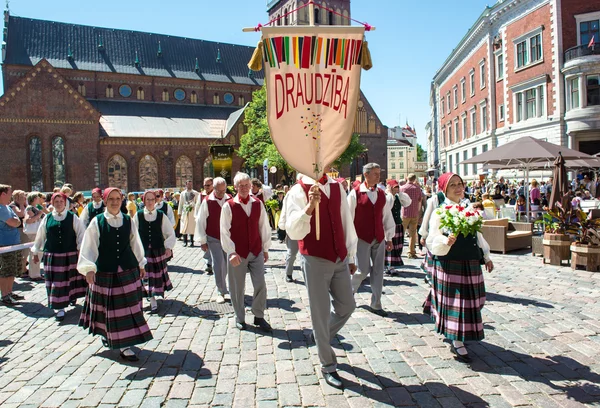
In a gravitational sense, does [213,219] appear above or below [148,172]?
below

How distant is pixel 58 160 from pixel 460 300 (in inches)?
1566

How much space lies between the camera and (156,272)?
7051mm

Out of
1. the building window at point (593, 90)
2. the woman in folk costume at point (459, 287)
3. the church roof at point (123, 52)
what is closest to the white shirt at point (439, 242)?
the woman in folk costume at point (459, 287)

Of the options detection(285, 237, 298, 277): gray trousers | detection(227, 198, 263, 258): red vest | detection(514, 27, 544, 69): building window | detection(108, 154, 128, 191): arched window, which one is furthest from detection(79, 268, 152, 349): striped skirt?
detection(108, 154, 128, 191): arched window

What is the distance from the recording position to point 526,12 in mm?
27172

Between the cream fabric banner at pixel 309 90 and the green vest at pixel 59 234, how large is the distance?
4.12 metres

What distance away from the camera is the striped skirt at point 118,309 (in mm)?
4863

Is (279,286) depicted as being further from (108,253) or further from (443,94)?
(443,94)

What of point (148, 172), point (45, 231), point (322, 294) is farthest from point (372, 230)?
point (148, 172)

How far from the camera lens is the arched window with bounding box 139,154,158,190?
40656 millimetres

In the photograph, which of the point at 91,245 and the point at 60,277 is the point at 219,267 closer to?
the point at 60,277

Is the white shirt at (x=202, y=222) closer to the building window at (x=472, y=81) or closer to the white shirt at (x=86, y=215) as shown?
the white shirt at (x=86, y=215)

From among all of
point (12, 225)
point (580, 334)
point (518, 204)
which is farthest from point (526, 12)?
point (12, 225)

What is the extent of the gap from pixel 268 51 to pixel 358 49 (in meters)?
0.89
